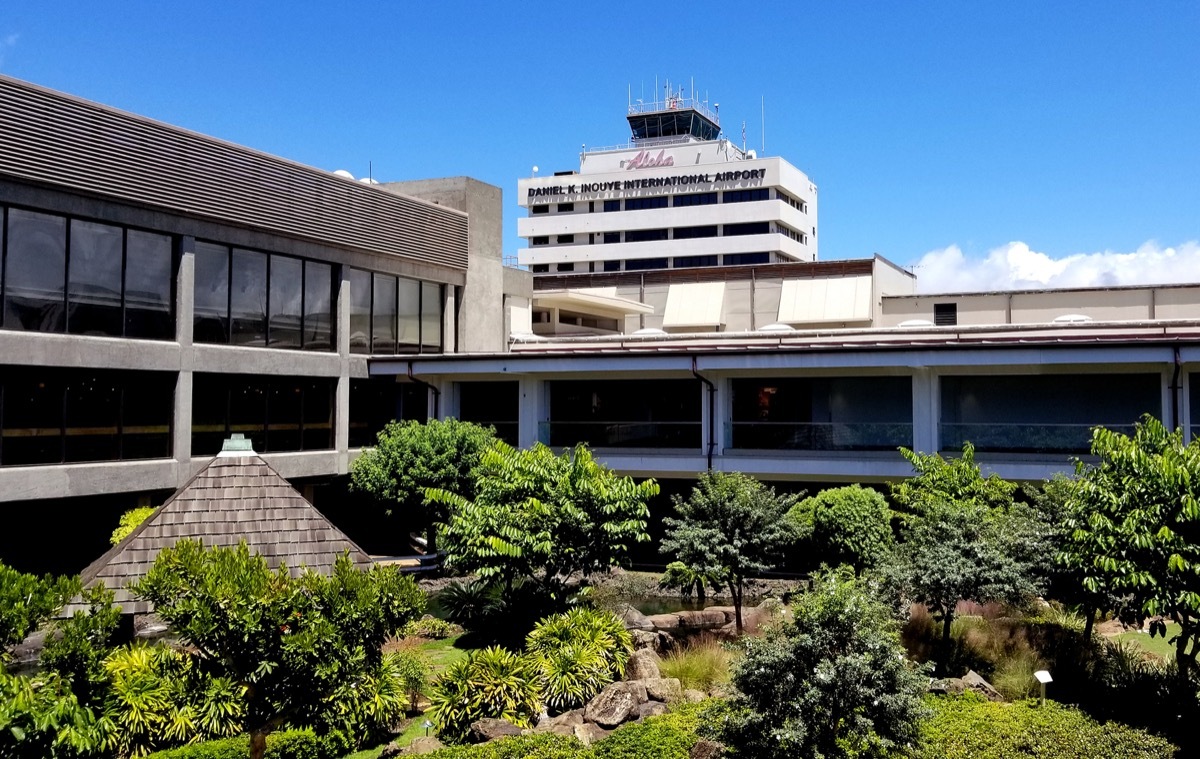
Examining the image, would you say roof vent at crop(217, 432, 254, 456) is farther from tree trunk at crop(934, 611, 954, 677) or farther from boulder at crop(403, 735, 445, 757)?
tree trunk at crop(934, 611, 954, 677)

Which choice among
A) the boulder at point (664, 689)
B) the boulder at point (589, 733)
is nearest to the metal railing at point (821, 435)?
the boulder at point (664, 689)

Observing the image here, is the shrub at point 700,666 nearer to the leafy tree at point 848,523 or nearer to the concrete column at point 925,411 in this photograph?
the leafy tree at point 848,523

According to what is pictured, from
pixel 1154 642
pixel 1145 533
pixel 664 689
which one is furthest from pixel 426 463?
pixel 1145 533

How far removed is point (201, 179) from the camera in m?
25.9

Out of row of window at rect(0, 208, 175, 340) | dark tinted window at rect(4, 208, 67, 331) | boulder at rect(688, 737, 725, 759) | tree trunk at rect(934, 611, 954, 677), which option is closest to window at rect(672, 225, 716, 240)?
row of window at rect(0, 208, 175, 340)

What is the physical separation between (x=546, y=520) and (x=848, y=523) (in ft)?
23.6

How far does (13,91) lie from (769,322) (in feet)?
104

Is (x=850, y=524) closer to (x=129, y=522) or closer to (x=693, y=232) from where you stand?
(x=129, y=522)

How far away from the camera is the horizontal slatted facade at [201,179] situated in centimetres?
2195

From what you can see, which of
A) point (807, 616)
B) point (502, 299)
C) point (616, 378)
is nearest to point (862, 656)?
point (807, 616)

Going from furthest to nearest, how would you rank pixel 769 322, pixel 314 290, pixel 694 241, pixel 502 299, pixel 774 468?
pixel 694 241 < pixel 769 322 < pixel 502 299 < pixel 314 290 < pixel 774 468

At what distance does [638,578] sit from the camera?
1053 inches

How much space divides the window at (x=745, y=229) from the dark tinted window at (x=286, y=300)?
188 ft

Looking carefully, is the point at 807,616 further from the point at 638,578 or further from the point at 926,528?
the point at 638,578
